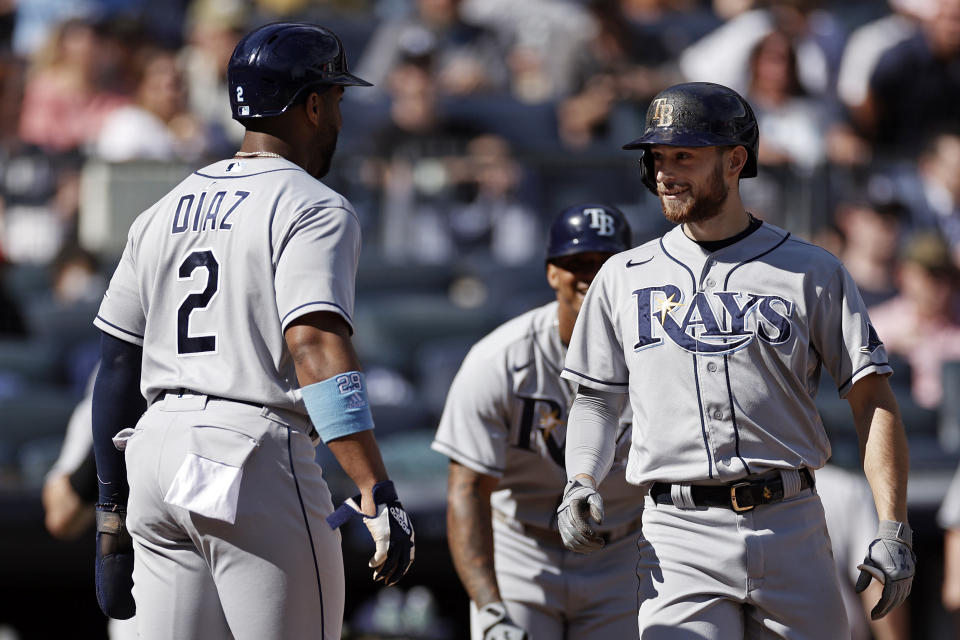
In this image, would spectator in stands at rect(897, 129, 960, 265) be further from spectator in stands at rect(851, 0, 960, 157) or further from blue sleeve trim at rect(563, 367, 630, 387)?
blue sleeve trim at rect(563, 367, 630, 387)

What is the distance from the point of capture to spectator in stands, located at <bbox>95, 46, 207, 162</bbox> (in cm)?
814

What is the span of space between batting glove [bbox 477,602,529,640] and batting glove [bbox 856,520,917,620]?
119 cm

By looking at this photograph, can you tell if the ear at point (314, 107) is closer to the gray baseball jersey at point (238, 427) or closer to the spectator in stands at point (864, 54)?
the gray baseball jersey at point (238, 427)

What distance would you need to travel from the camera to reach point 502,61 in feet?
31.4

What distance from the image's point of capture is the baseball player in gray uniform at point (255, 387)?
293 centimetres

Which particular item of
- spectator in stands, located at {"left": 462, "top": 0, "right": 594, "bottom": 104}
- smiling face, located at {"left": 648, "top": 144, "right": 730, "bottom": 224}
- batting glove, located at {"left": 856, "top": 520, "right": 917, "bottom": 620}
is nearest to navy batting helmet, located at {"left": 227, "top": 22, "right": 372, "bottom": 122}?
smiling face, located at {"left": 648, "top": 144, "right": 730, "bottom": 224}

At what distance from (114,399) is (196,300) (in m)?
0.40

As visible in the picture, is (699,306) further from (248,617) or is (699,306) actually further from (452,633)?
(452,633)

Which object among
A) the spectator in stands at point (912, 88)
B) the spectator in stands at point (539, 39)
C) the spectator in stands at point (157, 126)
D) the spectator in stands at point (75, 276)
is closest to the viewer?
the spectator in stands at point (75, 276)

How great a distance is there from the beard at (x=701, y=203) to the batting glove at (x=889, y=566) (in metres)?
0.84

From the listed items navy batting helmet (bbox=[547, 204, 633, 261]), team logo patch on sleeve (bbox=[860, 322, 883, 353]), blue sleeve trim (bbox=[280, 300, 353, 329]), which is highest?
navy batting helmet (bbox=[547, 204, 633, 261])

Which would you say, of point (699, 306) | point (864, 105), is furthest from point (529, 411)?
point (864, 105)

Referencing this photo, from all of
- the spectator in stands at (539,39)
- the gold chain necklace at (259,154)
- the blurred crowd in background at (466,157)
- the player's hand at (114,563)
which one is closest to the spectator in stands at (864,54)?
the blurred crowd in background at (466,157)

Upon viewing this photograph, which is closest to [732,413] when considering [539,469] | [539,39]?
[539,469]
